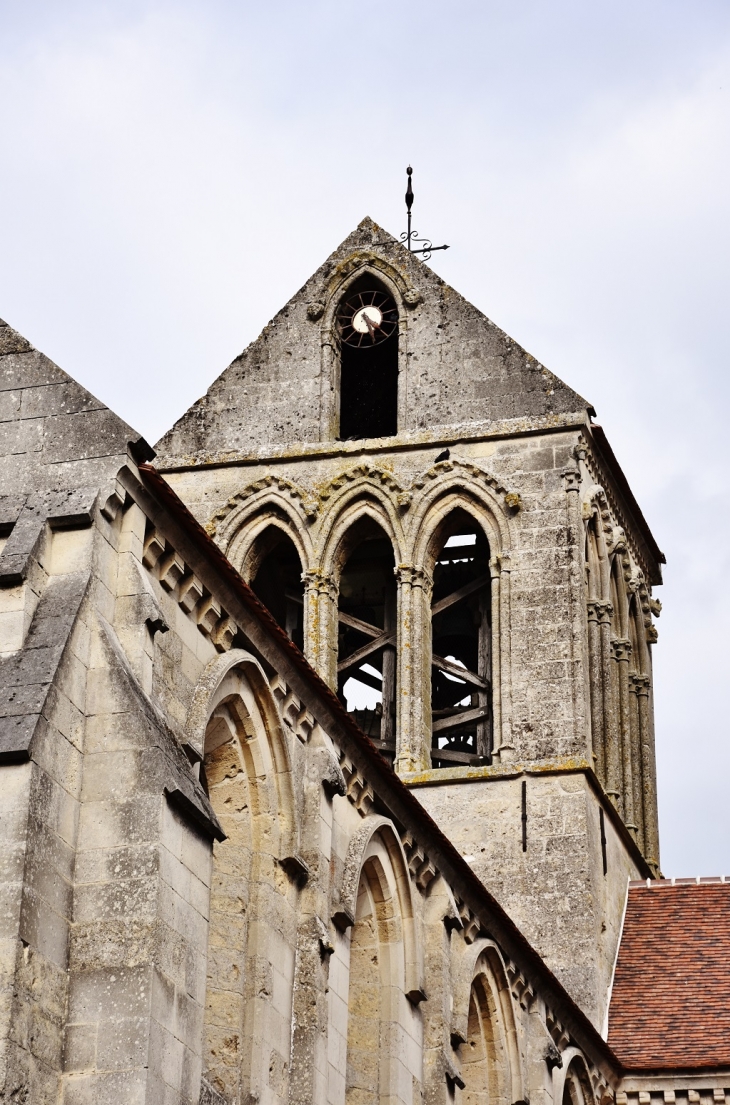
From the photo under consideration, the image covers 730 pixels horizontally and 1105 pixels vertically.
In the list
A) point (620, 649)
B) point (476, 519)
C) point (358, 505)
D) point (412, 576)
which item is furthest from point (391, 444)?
point (620, 649)

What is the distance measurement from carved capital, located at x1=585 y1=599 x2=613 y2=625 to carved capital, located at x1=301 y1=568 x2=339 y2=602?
264 cm

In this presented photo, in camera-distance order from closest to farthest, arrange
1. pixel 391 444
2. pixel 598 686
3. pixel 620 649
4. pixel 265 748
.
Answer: pixel 265 748 → pixel 598 686 → pixel 391 444 → pixel 620 649

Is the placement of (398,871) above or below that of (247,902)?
above

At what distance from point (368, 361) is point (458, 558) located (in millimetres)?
2481

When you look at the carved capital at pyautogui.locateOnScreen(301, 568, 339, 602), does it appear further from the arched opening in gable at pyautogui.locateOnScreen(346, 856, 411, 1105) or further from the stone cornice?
the arched opening in gable at pyautogui.locateOnScreen(346, 856, 411, 1105)

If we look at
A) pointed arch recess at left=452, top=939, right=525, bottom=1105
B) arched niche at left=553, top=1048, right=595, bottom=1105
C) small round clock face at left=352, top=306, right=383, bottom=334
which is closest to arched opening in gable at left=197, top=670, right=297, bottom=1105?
pointed arch recess at left=452, top=939, right=525, bottom=1105

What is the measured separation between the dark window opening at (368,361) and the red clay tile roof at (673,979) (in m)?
5.92

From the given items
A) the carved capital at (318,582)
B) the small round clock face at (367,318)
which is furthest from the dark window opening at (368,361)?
the carved capital at (318,582)

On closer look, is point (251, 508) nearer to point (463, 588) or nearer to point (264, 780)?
point (463, 588)

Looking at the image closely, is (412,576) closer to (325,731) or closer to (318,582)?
(318,582)

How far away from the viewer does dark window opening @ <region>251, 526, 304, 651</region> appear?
23984 millimetres

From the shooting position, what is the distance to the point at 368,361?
2500cm

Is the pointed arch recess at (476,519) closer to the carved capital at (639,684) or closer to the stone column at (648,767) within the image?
the carved capital at (639,684)

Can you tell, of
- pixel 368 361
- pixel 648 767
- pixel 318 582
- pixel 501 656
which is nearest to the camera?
pixel 501 656
